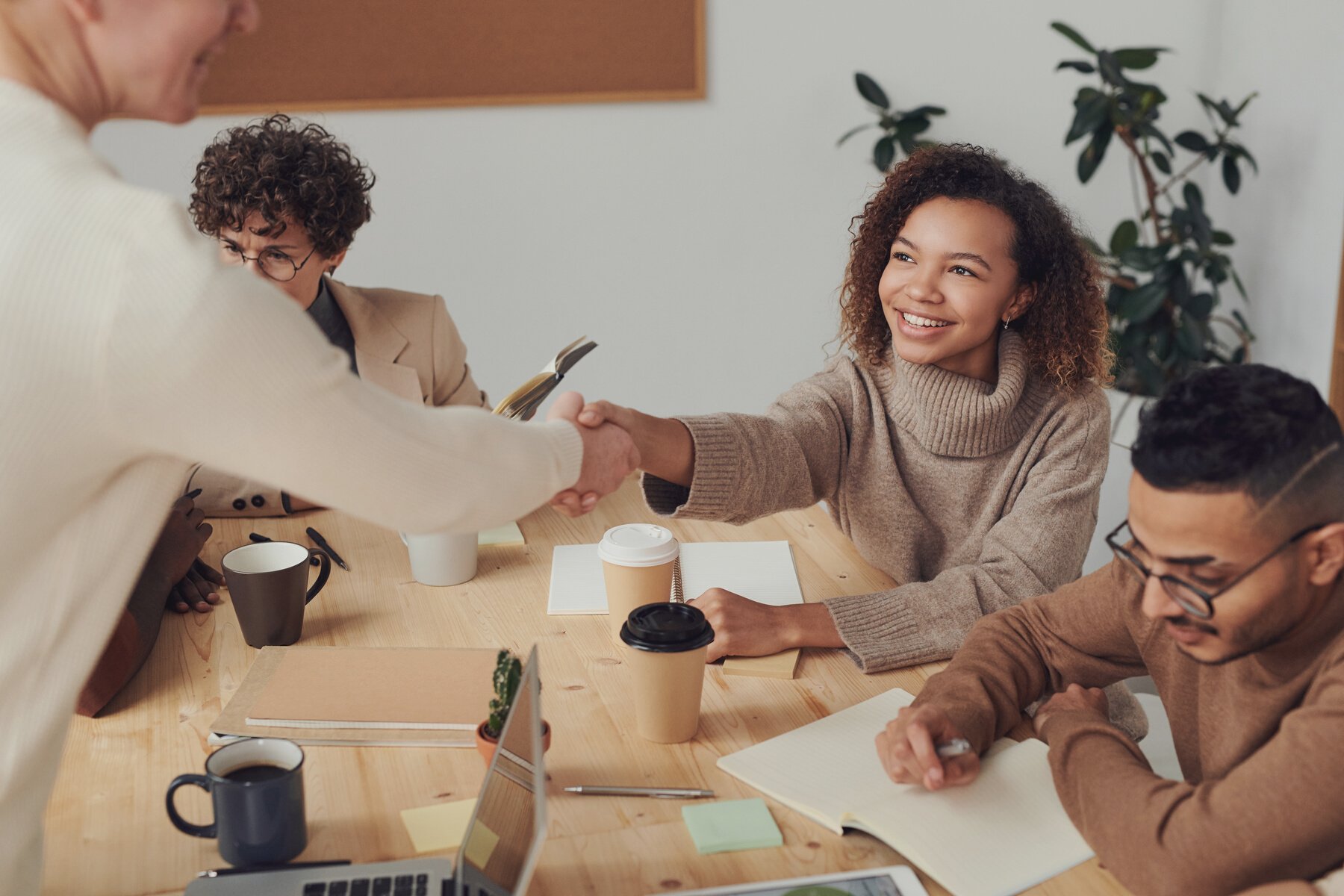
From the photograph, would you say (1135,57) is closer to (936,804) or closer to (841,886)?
(936,804)

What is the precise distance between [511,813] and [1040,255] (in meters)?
1.16

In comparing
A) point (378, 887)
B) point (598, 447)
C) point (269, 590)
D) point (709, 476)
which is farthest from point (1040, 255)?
point (378, 887)

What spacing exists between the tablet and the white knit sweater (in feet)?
1.24

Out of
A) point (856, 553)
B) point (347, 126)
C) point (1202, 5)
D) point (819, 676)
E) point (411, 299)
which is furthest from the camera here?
point (1202, 5)

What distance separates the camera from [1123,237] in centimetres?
325

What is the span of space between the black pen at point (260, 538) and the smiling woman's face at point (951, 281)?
84cm

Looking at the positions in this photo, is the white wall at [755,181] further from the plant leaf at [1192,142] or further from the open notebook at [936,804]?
the open notebook at [936,804]

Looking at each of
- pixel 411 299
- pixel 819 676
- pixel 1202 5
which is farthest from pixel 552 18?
pixel 819 676

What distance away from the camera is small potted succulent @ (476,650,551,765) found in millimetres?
1040

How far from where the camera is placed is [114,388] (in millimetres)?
728

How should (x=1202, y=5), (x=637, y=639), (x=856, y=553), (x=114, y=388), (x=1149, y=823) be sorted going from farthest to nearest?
(x=1202, y=5) < (x=856, y=553) < (x=637, y=639) < (x=1149, y=823) < (x=114, y=388)

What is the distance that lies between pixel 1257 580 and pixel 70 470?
0.89m

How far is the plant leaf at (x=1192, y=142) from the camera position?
3242 mm

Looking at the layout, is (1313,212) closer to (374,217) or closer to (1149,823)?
(374,217)
